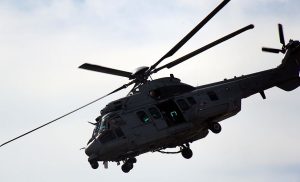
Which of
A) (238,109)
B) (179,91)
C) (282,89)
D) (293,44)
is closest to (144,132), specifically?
(179,91)

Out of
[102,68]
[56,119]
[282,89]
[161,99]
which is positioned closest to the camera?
[56,119]

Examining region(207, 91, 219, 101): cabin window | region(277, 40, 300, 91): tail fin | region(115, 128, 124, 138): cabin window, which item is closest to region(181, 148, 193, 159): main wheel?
region(207, 91, 219, 101): cabin window

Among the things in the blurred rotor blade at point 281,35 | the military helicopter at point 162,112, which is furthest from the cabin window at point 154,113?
the blurred rotor blade at point 281,35

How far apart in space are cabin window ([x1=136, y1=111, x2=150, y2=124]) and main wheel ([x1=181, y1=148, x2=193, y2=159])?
12.4 ft

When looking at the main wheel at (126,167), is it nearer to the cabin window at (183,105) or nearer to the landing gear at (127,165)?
the landing gear at (127,165)

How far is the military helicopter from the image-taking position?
3097 centimetres

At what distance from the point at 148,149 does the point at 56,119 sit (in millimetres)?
6837

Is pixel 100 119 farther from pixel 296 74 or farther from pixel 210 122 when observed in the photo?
pixel 296 74

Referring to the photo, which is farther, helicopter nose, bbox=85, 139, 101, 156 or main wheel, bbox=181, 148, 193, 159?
main wheel, bbox=181, 148, 193, 159

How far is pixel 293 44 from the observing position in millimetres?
39062

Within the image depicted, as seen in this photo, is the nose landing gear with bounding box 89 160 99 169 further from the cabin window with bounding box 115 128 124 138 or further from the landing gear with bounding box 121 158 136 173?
the cabin window with bounding box 115 128 124 138

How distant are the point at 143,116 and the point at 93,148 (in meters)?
3.65

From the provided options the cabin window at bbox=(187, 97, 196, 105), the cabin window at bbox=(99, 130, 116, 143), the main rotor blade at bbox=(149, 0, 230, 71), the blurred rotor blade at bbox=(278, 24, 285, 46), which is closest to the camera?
the main rotor blade at bbox=(149, 0, 230, 71)

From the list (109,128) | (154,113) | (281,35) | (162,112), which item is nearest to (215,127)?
(162,112)
